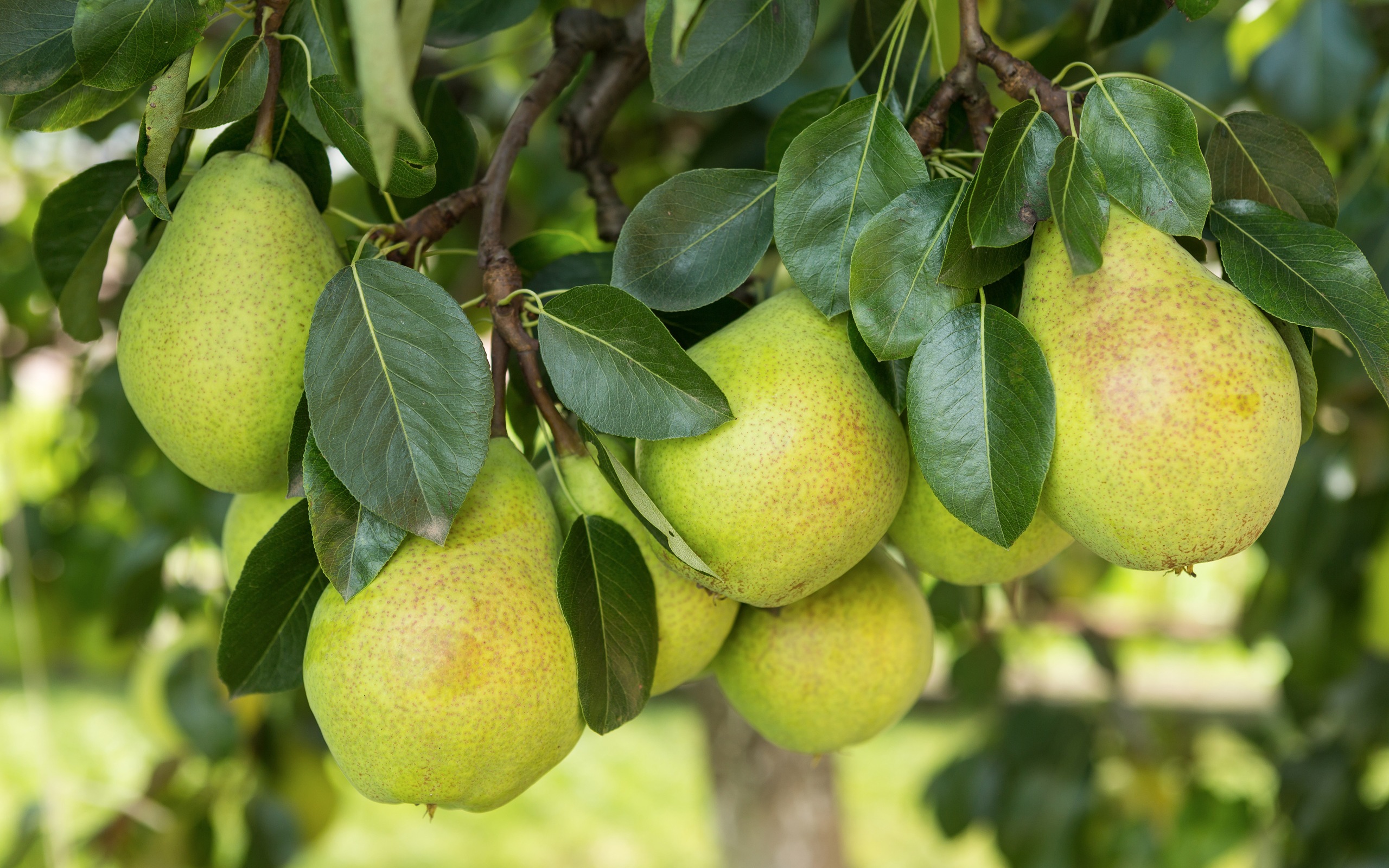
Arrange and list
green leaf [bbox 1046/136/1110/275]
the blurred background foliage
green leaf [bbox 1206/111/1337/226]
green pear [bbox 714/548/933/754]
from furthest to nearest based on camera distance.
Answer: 1. the blurred background foliage
2. green pear [bbox 714/548/933/754]
3. green leaf [bbox 1206/111/1337/226]
4. green leaf [bbox 1046/136/1110/275]

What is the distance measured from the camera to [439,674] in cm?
57

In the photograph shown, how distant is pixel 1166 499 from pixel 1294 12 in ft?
3.77

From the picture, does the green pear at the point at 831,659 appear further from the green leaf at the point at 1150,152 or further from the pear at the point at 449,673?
the green leaf at the point at 1150,152

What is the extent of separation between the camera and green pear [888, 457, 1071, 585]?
69cm

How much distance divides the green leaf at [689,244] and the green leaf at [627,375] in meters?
0.04

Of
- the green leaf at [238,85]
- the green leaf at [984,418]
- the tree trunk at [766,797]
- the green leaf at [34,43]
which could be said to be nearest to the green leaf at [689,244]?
the green leaf at [984,418]

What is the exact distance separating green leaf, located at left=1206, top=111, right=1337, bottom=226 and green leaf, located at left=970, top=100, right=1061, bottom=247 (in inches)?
5.4

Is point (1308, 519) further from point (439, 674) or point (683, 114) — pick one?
point (439, 674)

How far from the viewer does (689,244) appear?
2.11 ft

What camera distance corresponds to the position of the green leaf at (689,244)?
64 centimetres

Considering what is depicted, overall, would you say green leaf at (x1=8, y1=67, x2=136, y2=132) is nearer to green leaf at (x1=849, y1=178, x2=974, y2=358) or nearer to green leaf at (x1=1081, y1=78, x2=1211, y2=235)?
green leaf at (x1=849, y1=178, x2=974, y2=358)

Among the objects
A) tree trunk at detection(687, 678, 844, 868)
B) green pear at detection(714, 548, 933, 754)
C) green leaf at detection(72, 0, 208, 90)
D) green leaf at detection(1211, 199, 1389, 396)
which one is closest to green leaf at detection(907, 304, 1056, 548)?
green leaf at detection(1211, 199, 1389, 396)

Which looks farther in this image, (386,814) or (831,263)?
(386,814)

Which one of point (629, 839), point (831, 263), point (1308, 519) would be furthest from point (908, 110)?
point (629, 839)
